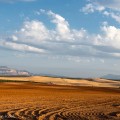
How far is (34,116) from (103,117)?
408 centimetres

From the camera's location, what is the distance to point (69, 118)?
19.3 m

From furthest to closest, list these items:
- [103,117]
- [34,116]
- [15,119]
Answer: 1. [103,117]
2. [34,116]
3. [15,119]

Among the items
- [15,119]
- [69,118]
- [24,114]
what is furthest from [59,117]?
[15,119]

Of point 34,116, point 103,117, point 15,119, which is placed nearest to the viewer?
point 15,119

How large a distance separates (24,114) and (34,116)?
2.75ft

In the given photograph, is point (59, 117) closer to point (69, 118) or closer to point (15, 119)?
point (69, 118)

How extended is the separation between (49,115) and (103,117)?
3.11m

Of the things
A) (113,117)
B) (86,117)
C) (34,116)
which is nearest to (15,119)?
(34,116)

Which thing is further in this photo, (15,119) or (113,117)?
(113,117)

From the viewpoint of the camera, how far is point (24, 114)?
65.0ft

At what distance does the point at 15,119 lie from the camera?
17234 millimetres

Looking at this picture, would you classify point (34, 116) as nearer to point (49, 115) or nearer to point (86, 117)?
point (49, 115)

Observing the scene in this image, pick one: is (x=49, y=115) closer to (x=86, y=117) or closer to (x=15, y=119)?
(x=86, y=117)

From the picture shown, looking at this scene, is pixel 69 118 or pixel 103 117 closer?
pixel 69 118
